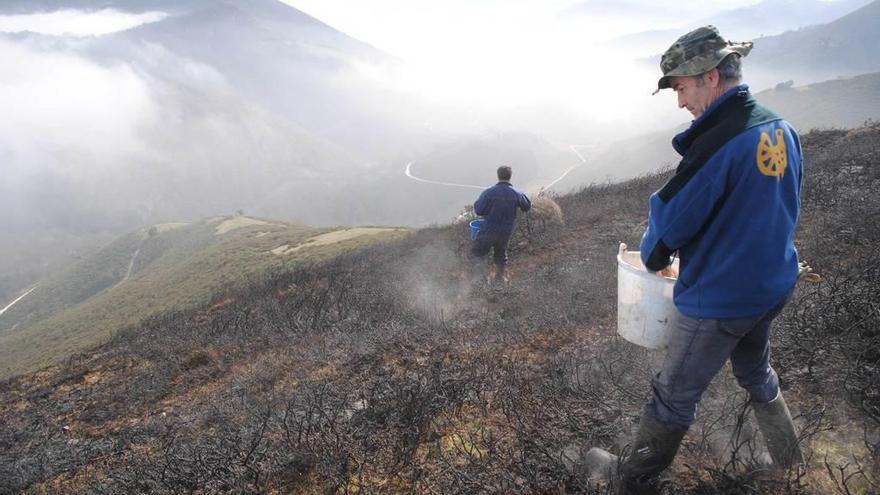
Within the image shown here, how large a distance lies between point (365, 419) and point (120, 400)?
15.9 ft

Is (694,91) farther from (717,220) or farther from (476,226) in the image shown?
(476,226)

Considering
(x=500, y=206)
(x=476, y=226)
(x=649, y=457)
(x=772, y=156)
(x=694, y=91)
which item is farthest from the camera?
(x=476, y=226)

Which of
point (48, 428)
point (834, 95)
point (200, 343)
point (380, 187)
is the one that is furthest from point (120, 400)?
point (380, 187)

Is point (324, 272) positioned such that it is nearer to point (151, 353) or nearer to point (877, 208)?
point (151, 353)

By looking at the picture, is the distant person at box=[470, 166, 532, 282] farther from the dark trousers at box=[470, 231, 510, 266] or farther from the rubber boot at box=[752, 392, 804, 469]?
the rubber boot at box=[752, 392, 804, 469]

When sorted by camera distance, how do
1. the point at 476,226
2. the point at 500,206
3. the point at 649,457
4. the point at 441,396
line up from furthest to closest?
the point at 476,226, the point at 500,206, the point at 441,396, the point at 649,457

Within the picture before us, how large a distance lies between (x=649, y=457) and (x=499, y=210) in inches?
238

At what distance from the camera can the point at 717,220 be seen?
7.13 ft

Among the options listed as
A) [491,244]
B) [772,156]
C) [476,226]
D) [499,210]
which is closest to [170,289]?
[476,226]

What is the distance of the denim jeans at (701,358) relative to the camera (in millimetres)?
2279

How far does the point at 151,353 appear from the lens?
30.6 ft

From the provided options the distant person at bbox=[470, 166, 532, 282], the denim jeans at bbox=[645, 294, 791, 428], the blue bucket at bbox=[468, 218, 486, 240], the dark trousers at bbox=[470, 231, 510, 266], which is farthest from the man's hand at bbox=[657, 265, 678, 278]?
the blue bucket at bbox=[468, 218, 486, 240]

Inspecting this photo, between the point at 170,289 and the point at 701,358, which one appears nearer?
the point at 701,358

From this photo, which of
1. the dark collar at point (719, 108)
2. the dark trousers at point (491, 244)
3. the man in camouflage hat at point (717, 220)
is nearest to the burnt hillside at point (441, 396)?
the man in camouflage hat at point (717, 220)
